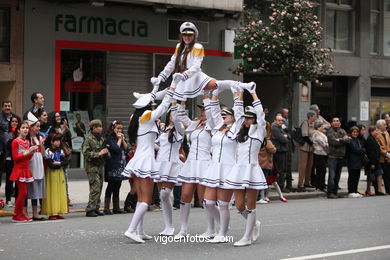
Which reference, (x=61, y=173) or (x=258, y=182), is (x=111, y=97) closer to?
(x=61, y=173)

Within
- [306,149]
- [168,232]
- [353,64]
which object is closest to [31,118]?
[168,232]

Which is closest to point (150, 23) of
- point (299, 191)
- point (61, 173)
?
point (299, 191)

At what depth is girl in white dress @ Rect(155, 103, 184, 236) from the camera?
12273mm

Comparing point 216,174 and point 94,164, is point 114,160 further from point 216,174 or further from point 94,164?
point 216,174

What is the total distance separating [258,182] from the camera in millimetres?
11617

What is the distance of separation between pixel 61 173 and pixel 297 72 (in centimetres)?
741

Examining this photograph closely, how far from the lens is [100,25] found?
21750 mm

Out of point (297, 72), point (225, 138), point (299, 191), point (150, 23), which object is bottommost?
point (299, 191)

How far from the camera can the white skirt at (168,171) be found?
40.1 feet

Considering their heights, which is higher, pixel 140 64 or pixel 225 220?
pixel 140 64

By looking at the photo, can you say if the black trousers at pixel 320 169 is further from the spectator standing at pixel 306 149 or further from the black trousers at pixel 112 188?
the black trousers at pixel 112 188

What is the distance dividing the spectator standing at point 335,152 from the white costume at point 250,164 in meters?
8.41

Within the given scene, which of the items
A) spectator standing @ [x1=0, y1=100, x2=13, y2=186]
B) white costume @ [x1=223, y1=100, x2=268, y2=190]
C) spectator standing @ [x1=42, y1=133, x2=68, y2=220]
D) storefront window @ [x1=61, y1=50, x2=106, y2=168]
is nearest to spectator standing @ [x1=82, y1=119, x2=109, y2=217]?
spectator standing @ [x1=42, y1=133, x2=68, y2=220]

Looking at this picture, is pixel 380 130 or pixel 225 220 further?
pixel 380 130
